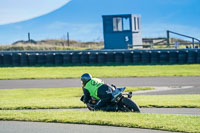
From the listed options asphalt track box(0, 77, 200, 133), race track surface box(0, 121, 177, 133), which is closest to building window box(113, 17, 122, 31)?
asphalt track box(0, 77, 200, 133)

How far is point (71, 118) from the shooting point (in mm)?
12469

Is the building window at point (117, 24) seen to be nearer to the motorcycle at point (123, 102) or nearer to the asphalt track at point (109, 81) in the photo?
the asphalt track at point (109, 81)

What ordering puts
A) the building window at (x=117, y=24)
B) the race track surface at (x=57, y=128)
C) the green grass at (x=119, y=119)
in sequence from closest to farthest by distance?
the race track surface at (x=57, y=128), the green grass at (x=119, y=119), the building window at (x=117, y=24)

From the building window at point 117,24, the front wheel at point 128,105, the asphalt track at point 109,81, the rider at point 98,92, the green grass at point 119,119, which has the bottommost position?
the asphalt track at point 109,81

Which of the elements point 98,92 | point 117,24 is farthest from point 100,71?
point 98,92

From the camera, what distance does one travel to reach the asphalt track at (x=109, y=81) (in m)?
11.3

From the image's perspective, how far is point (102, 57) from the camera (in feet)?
120

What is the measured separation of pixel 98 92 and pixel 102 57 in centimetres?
2330

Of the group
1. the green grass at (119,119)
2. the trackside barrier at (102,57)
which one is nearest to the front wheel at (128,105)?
the green grass at (119,119)

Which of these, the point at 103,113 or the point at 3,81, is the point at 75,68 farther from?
the point at 103,113

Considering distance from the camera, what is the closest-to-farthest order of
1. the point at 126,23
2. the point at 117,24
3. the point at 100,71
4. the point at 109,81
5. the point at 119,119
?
the point at 119,119 → the point at 109,81 → the point at 100,71 → the point at 117,24 → the point at 126,23

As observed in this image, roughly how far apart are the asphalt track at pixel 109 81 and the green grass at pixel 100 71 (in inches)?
76.0

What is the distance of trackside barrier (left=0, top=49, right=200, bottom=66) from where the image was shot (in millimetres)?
35156

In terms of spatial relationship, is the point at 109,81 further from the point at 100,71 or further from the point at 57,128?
the point at 57,128
